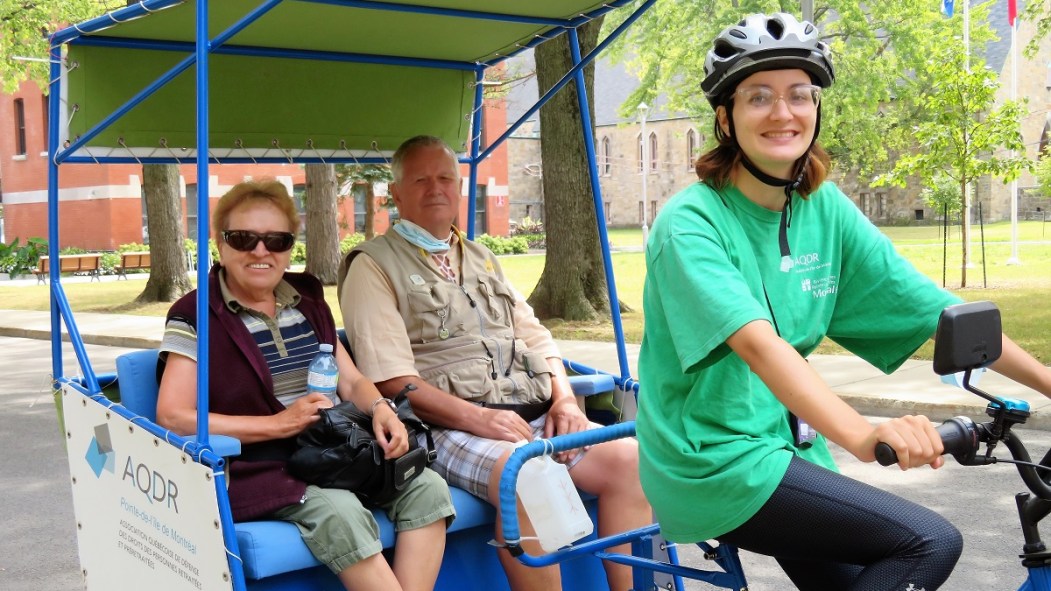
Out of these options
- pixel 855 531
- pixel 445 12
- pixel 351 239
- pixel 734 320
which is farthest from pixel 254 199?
pixel 351 239

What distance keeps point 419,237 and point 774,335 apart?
7.44 feet

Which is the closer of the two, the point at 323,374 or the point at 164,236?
the point at 323,374

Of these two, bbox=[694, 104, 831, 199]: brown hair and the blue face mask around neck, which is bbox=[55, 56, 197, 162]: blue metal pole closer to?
the blue face mask around neck

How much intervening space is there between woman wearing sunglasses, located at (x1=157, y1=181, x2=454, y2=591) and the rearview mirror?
187cm

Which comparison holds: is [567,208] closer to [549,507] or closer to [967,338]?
[549,507]

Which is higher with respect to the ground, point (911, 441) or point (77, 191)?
point (77, 191)

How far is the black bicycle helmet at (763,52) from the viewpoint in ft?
7.30

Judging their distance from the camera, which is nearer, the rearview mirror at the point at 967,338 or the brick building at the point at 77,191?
the rearview mirror at the point at 967,338

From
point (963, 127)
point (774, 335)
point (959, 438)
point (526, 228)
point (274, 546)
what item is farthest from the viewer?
point (526, 228)

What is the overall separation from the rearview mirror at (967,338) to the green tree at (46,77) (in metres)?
19.1

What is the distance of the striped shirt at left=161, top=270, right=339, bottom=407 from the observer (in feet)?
11.9

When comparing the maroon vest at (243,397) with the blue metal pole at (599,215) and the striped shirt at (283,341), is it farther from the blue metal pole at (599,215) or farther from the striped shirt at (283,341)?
the blue metal pole at (599,215)

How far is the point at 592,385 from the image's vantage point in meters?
4.33

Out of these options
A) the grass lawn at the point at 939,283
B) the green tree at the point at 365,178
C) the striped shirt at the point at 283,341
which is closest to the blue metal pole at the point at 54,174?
the striped shirt at the point at 283,341
